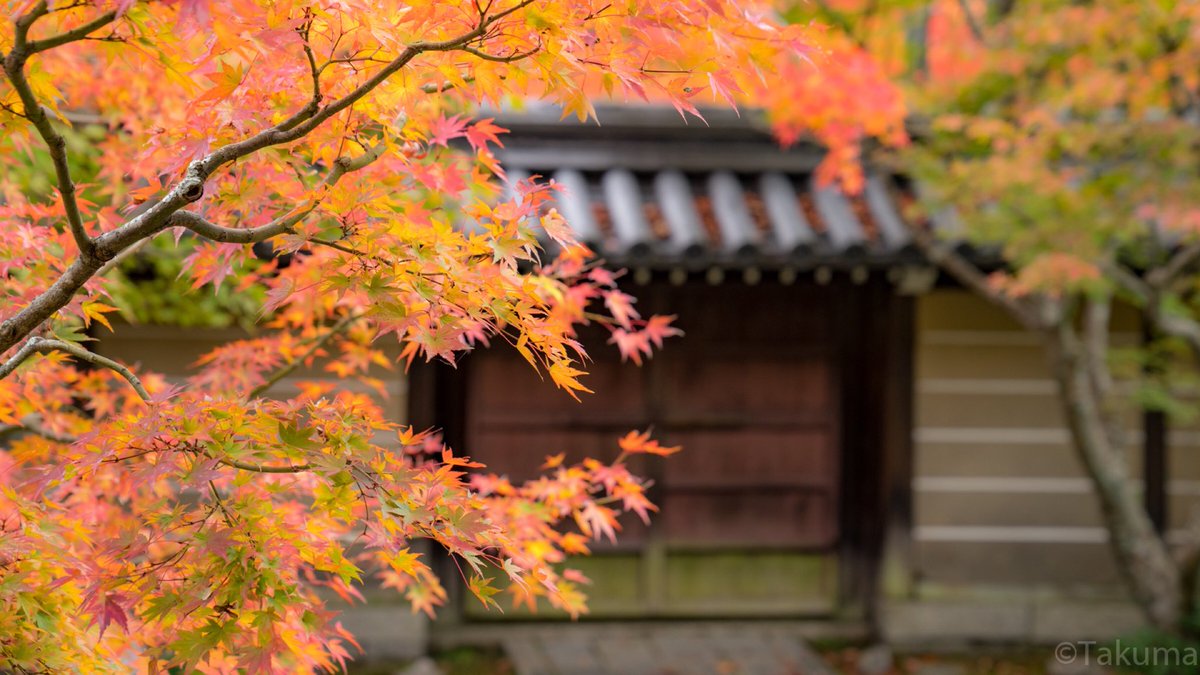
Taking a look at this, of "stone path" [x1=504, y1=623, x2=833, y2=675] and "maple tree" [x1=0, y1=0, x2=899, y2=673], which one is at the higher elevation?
"maple tree" [x1=0, y1=0, x2=899, y2=673]

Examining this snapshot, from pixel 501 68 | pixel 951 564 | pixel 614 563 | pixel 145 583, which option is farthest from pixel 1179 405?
pixel 145 583

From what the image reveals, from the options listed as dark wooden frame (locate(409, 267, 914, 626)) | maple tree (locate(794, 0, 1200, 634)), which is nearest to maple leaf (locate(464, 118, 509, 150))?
maple tree (locate(794, 0, 1200, 634))

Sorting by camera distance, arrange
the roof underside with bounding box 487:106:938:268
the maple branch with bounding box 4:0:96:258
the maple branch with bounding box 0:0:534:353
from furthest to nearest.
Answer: the roof underside with bounding box 487:106:938:268 < the maple branch with bounding box 0:0:534:353 < the maple branch with bounding box 4:0:96:258

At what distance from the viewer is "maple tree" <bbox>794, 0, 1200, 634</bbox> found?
18.3 ft

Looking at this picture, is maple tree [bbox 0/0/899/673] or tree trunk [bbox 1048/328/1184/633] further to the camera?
tree trunk [bbox 1048/328/1184/633]

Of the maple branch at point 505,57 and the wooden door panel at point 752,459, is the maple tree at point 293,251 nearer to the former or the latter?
the maple branch at point 505,57

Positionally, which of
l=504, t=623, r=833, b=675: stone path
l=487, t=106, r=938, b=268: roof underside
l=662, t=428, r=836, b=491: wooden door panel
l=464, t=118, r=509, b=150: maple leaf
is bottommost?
l=504, t=623, r=833, b=675: stone path

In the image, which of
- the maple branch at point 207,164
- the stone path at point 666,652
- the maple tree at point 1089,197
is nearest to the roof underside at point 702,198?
the maple tree at point 1089,197

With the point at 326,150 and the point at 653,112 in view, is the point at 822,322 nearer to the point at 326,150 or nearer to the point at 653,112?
the point at 653,112

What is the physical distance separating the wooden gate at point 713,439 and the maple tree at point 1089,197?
122 cm

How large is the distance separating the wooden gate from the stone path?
0.21 m

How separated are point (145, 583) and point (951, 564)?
610 centimetres

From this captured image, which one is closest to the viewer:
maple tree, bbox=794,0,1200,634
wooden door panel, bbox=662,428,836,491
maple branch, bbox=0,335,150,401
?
maple branch, bbox=0,335,150,401

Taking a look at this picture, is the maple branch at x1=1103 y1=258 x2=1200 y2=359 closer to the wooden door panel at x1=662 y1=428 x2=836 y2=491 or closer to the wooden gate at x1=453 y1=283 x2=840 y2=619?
the wooden gate at x1=453 y1=283 x2=840 y2=619
